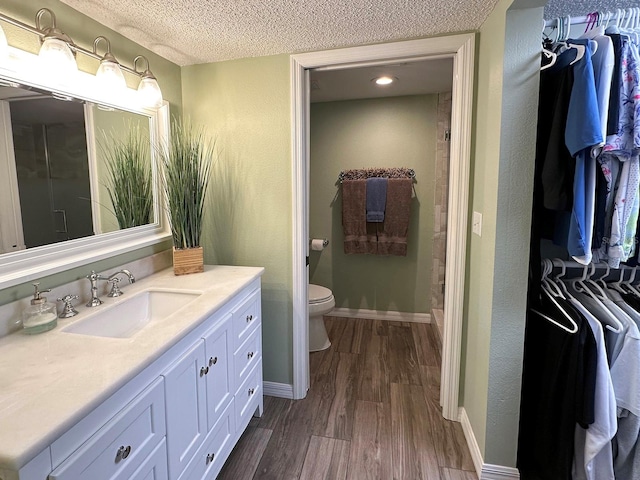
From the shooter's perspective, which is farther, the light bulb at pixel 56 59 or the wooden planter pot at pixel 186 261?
the wooden planter pot at pixel 186 261

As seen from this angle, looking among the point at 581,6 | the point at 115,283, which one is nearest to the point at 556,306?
the point at 581,6

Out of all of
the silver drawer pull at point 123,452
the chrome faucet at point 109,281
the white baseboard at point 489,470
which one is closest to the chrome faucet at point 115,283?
the chrome faucet at point 109,281

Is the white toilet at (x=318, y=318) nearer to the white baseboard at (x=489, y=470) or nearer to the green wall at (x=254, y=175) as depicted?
the green wall at (x=254, y=175)

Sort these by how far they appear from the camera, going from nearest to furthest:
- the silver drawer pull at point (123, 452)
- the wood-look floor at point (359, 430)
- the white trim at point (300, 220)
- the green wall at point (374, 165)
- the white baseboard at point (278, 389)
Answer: the silver drawer pull at point (123, 452)
the wood-look floor at point (359, 430)
the white trim at point (300, 220)
the white baseboard at point (278, 389)
the green wall at point (374, 165)

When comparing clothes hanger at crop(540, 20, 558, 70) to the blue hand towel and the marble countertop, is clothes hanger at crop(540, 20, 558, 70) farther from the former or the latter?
the blue hand towel

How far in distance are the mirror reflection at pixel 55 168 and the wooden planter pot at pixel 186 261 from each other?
0.30m

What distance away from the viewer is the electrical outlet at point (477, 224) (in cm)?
168

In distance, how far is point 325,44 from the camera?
6.16 feet

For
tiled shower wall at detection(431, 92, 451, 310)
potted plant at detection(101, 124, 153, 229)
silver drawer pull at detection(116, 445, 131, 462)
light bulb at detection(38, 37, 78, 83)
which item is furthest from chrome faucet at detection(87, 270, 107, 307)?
tiled shower wall at detection(431, 92, 451, 310)

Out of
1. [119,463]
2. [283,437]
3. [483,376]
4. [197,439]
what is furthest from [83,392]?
[483,376]

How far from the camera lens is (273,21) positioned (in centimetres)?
161

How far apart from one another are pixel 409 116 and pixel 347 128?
573 millimetres

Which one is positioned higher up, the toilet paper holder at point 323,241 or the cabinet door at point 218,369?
the toilet paper holder at point 323,241

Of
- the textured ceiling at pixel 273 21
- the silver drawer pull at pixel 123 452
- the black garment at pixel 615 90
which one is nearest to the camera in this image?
the silver drawer pull at pixel 123 452
